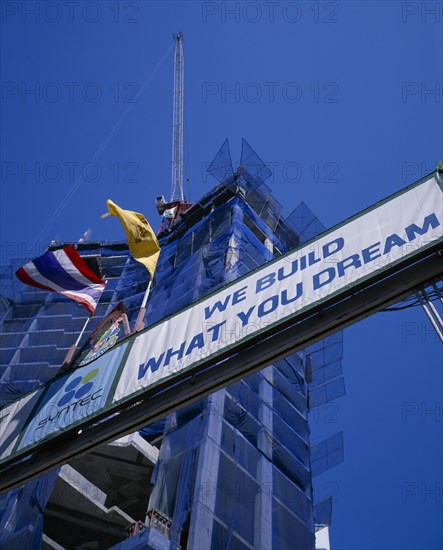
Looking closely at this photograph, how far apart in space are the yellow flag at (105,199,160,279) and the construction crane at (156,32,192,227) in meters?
26.2

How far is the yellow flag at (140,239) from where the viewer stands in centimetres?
1171

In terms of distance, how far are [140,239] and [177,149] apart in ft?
123

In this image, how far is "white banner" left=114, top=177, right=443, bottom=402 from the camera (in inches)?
289

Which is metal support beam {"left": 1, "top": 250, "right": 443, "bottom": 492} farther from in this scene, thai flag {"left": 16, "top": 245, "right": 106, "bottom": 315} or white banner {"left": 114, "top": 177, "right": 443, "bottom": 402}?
thai flag {"left": 16, "top": 245, "right": 106, "bottom": 315}

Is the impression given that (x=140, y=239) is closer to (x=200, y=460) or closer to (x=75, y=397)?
(x=75, y=397)

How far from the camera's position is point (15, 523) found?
15.2 metres

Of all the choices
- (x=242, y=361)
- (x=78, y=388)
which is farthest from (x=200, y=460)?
(x=242, y=361)

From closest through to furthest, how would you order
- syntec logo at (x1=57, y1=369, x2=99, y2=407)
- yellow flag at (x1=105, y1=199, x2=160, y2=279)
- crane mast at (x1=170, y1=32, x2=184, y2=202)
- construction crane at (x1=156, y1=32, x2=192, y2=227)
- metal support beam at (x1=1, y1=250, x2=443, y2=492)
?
metal support beam at (x1=1, y1=250, x2=443, y2=492) → syntec logo at (x1=57, y1=369, x2=99, y2=407) → yellow flag at (x1=105, y1=199, x2=160, y2=279) → construction crane at (x1=156, y1=32, x2=192, y2=227) → crane mast at (x1=170, y1=32, x2=184, y2=202)

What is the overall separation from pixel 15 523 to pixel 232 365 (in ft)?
32.3

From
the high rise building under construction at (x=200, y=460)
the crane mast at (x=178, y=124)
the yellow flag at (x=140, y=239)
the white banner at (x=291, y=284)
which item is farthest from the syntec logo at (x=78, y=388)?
the crane mast at (x=178, y=124)

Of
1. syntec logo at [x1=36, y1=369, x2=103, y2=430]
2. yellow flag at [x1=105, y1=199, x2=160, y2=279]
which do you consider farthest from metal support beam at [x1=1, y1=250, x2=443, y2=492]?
yellow flag at [x1=105, y1=199, x2=160, y2=279]

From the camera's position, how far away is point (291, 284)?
7.88 meters

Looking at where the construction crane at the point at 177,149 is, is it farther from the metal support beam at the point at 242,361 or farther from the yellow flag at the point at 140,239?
the metal support beam at the point at 242,361

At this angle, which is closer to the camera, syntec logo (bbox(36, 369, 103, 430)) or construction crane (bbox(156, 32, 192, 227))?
syntec logo (bbox(36, 369, 103, 430))
